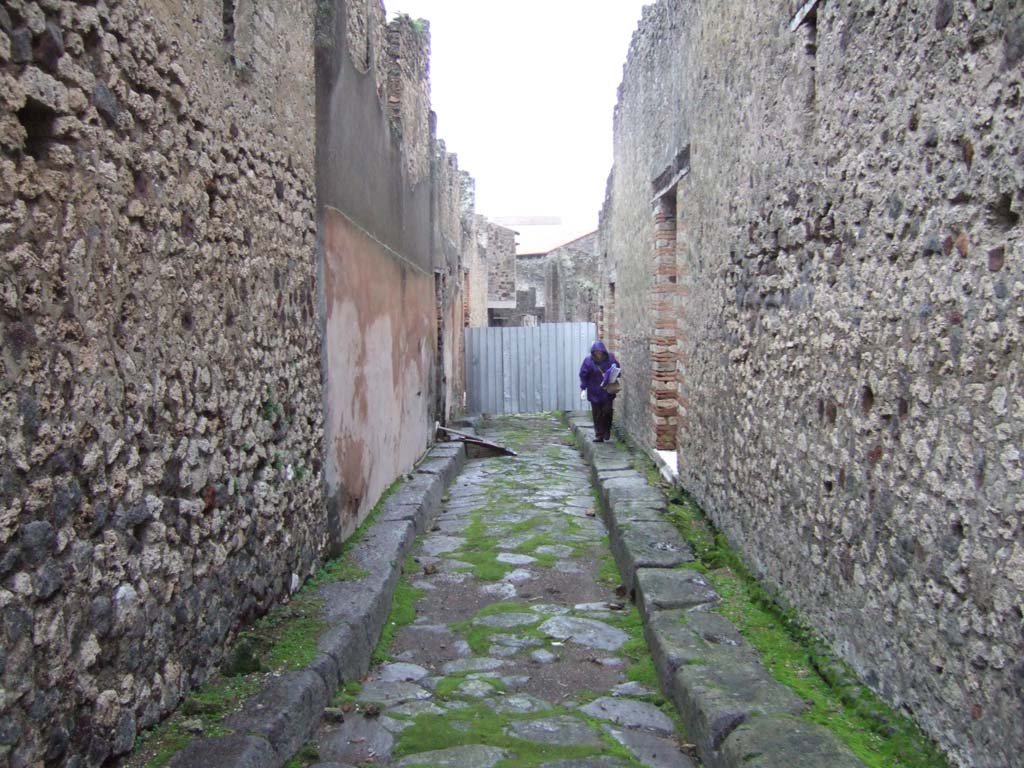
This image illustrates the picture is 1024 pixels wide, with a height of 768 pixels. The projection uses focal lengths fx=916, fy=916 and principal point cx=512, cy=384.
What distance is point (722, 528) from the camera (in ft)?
16.9

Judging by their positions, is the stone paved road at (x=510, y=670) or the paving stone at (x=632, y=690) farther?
the paving stone at (x=632, y=690)

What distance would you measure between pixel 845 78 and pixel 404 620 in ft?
10.1

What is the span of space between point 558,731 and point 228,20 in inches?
111

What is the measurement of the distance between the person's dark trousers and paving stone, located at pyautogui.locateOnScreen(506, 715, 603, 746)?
660cm

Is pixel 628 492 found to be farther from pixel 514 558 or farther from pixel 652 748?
pixel 652 748

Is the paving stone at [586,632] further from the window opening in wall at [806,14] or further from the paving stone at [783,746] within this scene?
the window opening in wall at [806,14]

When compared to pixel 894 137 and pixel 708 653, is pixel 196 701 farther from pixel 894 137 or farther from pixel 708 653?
pixel 894 137

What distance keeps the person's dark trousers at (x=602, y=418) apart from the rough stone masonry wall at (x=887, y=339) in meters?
4.76

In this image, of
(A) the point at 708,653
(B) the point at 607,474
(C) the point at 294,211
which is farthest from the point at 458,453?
(A) the point at 708,653

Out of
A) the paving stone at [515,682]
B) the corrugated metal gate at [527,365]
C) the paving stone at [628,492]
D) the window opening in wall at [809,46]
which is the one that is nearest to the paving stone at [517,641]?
the paving stone at [515,682]

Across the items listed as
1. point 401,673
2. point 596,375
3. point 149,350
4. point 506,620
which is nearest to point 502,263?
point 596,375

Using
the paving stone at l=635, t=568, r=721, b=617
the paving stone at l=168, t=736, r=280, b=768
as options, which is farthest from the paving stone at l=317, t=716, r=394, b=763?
the paving stone at l=635, t=568, r=721, b=617

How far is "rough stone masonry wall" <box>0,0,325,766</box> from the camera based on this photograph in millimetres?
1967

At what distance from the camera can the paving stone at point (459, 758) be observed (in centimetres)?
295
